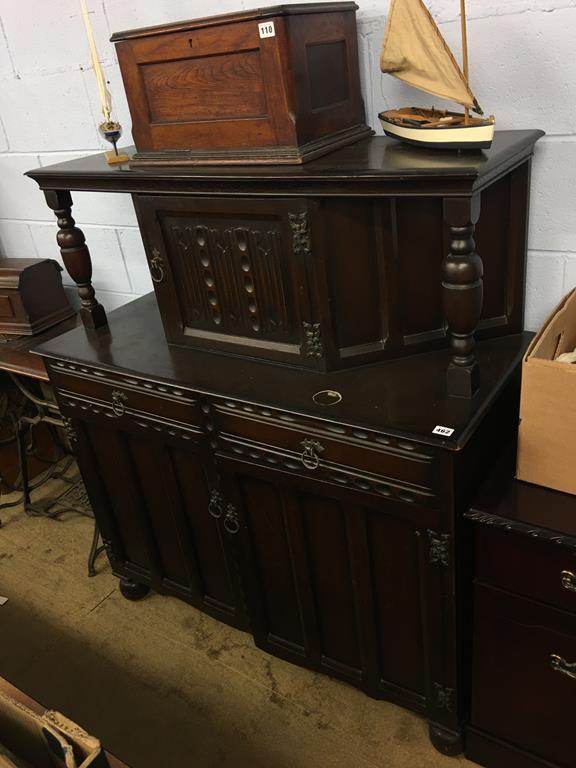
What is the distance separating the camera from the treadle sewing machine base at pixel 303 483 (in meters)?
1.32

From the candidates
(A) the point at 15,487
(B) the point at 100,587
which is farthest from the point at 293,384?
(A) the point at 15,487

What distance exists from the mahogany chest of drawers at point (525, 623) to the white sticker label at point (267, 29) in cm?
97

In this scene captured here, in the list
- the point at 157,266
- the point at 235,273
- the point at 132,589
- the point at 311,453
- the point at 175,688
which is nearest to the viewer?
the point at 311,453

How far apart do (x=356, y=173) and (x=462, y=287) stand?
0.28 m

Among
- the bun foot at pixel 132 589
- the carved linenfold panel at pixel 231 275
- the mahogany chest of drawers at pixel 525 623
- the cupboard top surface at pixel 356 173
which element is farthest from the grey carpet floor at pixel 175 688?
the cupboard top surface at pixel 356 173

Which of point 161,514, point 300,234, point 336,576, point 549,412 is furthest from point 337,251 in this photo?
point 161,514

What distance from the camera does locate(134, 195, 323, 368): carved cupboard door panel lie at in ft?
4.61

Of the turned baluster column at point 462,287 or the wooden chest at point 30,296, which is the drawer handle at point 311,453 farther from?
the wooden chest at point 30,296

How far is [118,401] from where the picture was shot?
1732mm

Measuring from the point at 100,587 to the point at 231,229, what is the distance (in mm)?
1454

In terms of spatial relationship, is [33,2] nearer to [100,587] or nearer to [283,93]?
[283,93]

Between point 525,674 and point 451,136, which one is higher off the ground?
point 451,136

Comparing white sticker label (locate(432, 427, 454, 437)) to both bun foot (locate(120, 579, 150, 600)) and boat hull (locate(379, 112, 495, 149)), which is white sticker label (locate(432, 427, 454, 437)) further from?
bun foot (locate(120, 579, 150, 600))

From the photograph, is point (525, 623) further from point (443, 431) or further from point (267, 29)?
point (267, 29)
